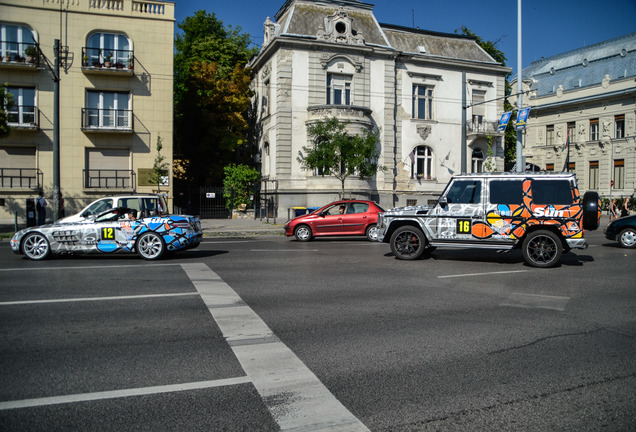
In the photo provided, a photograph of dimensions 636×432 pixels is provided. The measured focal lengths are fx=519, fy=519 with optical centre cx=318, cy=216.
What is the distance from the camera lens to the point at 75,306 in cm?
736

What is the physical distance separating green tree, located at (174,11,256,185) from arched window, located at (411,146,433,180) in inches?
492

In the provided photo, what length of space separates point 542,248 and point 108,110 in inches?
1000

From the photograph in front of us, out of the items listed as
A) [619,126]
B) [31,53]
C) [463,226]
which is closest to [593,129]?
[619,126]

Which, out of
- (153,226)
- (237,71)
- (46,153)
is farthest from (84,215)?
(237,71)

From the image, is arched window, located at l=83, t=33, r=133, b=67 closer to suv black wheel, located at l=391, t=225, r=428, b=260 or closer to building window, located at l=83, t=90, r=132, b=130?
building window, located at l=83, t=90, r=132, b=130

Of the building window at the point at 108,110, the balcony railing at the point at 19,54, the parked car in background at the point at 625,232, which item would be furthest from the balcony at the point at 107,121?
the parked car in background at the point at 625,232

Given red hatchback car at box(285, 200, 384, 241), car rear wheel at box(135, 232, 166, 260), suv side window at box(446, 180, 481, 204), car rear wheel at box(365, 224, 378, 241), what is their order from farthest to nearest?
red hatchback car at box(285, 200, 384, 241)
car rear wheel at box(365, 224, 378, 241)
car rear wheel at box(135, 232, 166, 260)
suv side window at box(446, 180, 481, 204)

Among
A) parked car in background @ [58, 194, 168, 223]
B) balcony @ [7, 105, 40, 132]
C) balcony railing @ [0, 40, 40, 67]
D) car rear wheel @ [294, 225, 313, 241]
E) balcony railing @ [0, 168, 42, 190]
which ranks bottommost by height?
car rear wheel @ [294, 225, 313, 241]

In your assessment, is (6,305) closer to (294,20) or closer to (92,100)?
(92,100)

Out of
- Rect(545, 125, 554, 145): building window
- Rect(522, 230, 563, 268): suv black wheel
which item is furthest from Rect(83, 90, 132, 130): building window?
Rect(545, 125, 554, 145): building window

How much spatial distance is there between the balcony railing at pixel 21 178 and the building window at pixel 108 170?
8.35 ft

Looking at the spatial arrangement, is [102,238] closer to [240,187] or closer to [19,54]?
[19,54]

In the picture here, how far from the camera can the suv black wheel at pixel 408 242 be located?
42.7 feet

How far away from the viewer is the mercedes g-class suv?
1190 centimetres
